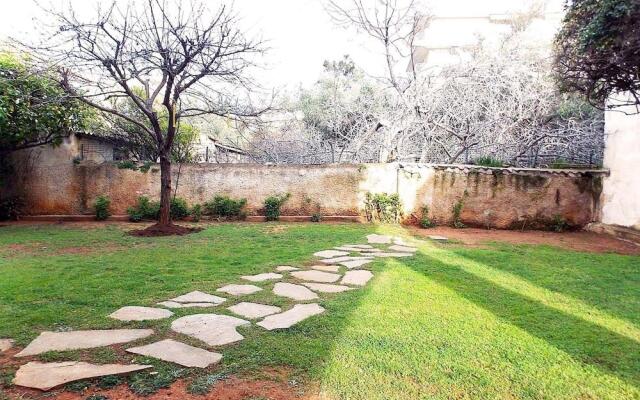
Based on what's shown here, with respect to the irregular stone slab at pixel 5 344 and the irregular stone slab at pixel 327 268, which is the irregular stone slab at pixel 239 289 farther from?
the irregular stone slab at pixel 5 344

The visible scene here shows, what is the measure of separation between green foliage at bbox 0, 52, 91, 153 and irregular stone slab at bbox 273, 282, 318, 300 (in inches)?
224

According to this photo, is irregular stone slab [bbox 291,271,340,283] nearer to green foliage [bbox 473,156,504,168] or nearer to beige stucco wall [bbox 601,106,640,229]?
green foliage [bbox 473,156,504,168]

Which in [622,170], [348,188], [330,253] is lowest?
[330,253]

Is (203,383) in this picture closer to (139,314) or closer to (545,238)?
(139,314)

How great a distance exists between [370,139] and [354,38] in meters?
3.01

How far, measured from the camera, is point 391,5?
32.4 ft

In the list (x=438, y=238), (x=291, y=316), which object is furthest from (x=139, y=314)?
(x=438, y=238)

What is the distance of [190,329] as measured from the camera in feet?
8.47

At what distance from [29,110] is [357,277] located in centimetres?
771

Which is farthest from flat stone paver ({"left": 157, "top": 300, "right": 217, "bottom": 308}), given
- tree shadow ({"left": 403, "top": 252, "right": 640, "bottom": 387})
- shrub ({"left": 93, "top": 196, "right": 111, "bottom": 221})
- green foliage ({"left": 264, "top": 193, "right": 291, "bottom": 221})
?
shrub ({"left": 93, "top": 196, "right": 111, "bottom": 221})

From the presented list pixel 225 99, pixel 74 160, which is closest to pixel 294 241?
pixel 225 99

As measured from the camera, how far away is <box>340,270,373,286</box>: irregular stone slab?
3.89m

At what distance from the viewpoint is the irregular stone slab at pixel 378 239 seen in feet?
21.6

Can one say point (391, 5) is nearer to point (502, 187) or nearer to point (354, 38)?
point (354, 38)
